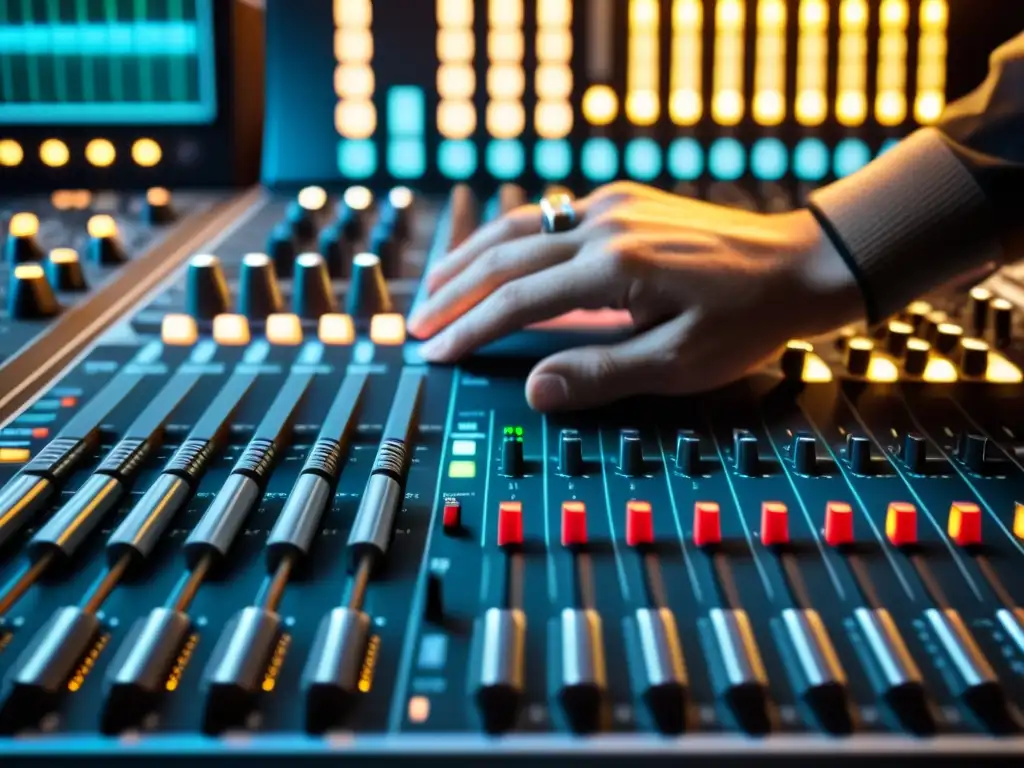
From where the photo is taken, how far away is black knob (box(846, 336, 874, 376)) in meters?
0.96

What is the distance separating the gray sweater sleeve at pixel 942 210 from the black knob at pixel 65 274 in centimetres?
75

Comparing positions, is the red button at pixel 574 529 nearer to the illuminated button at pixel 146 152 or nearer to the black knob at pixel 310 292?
the black knob at pixel 310 292

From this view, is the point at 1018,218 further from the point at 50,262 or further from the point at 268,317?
the point at 50,262

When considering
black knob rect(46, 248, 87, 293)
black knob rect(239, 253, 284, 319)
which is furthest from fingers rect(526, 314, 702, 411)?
black knob rect(46, 248, 87, 293)

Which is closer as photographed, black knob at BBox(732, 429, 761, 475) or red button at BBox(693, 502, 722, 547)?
red button at BBox(693, 502, 722, 547)

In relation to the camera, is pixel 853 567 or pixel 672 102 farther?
pixel 672 102

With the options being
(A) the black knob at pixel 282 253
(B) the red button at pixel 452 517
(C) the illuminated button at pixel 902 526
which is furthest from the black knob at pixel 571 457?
(A) the black knob at pixel 282 253

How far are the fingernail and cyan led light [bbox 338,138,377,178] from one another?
73 cm

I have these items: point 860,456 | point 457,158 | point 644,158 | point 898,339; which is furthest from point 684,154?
point 860,456

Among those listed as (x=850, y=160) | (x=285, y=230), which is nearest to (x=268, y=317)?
(x=285, y=230)

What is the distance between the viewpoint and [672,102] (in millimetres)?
1486

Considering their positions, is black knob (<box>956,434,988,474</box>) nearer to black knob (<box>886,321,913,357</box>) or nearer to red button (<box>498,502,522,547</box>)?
black knob (<box>886,321,913,357</box>)

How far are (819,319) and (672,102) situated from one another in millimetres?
631

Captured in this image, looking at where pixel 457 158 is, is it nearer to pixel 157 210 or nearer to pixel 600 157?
pixel 600 157
